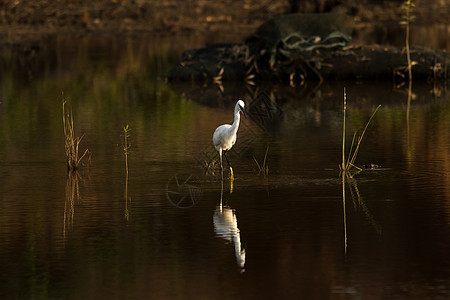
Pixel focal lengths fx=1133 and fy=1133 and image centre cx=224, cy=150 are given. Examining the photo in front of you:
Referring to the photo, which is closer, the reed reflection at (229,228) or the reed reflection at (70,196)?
the reed reflection at (229,228)

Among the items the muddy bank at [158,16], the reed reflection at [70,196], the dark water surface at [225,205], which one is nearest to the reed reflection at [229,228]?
the dark water surface at [225,205]

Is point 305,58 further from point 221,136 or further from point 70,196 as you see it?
point 70,196

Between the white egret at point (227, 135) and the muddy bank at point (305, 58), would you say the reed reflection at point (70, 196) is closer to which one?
the white egret at point (227, 135)

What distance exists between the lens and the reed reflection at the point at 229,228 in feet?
32.8

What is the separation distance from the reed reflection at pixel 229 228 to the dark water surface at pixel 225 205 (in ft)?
0.06

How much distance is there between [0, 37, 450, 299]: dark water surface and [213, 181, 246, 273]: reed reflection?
19 millimetres

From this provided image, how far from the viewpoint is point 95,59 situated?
1240 inches

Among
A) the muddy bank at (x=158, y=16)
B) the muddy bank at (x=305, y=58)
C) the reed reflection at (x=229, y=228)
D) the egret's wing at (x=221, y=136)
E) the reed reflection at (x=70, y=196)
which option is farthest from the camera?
→ the muddy bank at (x=158, y=16)

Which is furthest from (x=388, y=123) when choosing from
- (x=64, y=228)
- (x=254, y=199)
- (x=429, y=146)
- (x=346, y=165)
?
(x=64, y=228)

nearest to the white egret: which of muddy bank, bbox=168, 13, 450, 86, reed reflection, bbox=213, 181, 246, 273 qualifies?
reed reflection, bbox=213, 181, 246, 273

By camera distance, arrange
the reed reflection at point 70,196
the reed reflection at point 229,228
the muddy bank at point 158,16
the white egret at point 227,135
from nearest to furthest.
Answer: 1. the reed reflection at point 229,228
2. the reed reflection at point 70,196
3. the white egret at point 227,135
4. the muddy bank at point 158,16

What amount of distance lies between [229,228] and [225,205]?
1.14 m

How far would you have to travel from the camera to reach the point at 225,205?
40.2ft

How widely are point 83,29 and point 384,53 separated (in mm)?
16992
